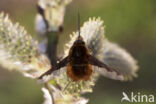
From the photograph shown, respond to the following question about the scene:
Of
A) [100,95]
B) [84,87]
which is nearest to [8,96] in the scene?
[100,95]

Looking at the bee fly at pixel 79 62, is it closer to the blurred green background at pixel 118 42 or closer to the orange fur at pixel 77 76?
the orange fur at pixel 77 76

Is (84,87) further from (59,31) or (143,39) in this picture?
(143,39)

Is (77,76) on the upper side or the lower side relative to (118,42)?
lower

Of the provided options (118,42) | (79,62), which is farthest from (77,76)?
(118,42)

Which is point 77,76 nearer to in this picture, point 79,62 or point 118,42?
point 79,62

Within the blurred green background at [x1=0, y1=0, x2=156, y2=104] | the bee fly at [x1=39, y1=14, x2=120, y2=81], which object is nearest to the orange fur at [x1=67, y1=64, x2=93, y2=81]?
the bee fly at [x1=39, y1=14, x2=120, y2=81]
